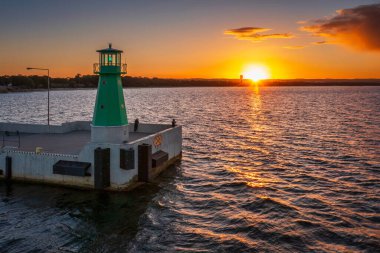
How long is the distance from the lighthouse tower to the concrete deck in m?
2.27

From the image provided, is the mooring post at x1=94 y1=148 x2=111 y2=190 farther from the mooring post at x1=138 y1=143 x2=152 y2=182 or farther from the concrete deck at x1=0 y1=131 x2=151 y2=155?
the concrete deck at x1=0 y1=131 x2=151 y2=155

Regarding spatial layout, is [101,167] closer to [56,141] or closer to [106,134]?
[106,134]

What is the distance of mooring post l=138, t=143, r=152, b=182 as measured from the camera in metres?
23.3

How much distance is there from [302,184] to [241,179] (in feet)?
14.2

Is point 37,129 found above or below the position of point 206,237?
above

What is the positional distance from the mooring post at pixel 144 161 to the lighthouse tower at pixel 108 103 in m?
2.46

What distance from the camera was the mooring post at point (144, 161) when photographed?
23.3 m

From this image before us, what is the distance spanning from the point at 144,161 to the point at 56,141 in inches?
382

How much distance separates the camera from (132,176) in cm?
2305

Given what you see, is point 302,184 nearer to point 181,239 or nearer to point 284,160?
point 284,160

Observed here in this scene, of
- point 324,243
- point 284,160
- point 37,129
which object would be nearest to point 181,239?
point 324,243

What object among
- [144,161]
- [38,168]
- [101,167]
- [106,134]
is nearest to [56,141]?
[38,168]

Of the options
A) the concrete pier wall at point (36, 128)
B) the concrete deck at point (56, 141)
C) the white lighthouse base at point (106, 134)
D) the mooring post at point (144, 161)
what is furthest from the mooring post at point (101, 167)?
the concrete pier wall at point (36, 128)

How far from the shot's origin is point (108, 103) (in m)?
24.7
